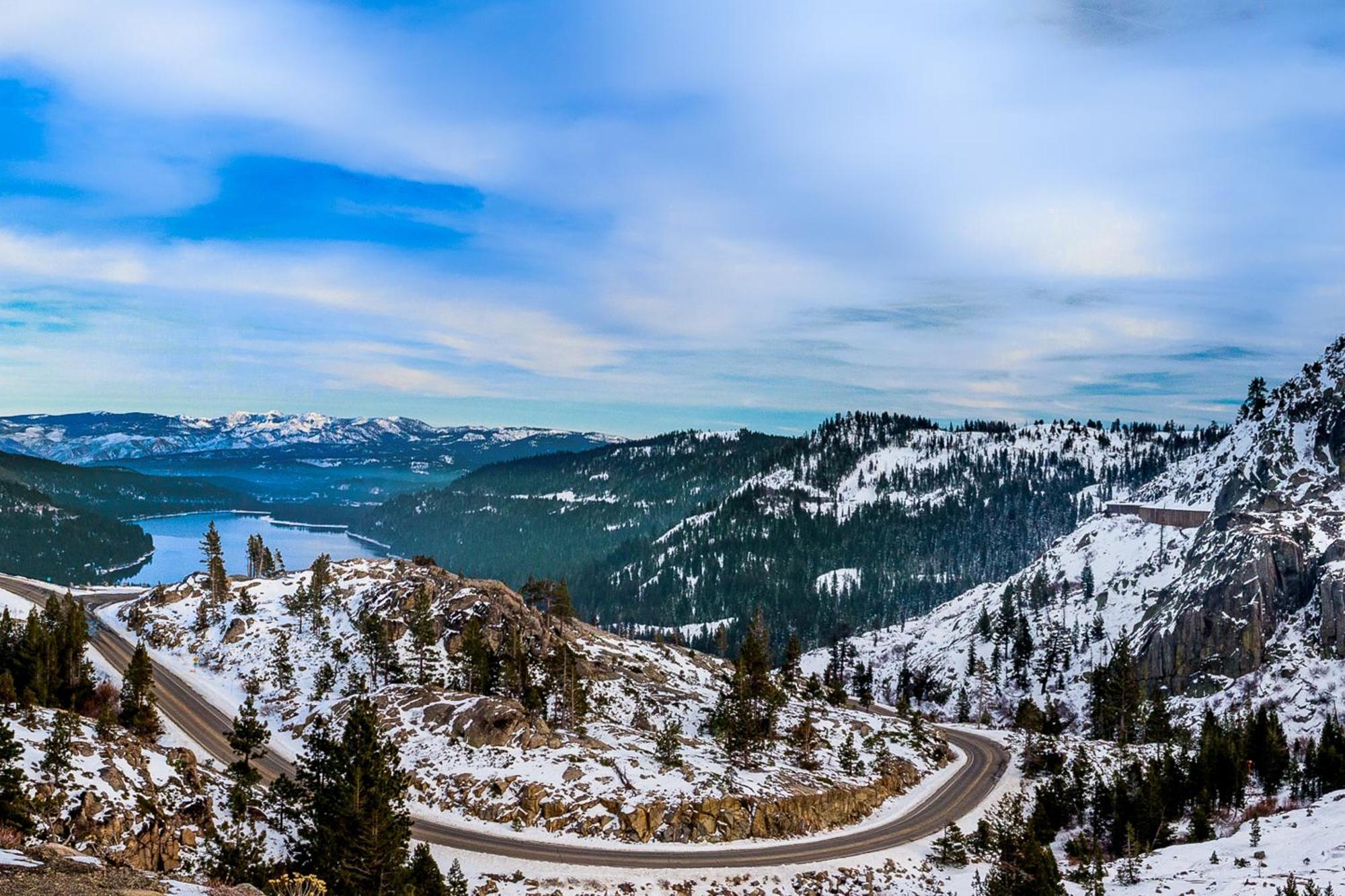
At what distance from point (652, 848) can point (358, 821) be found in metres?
27.1

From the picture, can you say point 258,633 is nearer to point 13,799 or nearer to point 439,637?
point 439,637

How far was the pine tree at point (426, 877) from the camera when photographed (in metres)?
41.0

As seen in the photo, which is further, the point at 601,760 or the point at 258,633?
the point at 258,633

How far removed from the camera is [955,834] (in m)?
65.2

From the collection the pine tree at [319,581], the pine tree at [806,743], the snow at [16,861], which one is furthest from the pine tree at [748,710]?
the pine tree at [319,581]

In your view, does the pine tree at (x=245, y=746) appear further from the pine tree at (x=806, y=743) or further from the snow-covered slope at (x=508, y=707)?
the pine tree at (x=806, y=743)

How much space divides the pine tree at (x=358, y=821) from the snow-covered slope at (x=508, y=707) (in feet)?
70.2

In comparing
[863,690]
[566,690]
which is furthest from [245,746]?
[863,690]

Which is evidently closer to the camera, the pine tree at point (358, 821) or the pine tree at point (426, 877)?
the pine tree at point (426, 877)

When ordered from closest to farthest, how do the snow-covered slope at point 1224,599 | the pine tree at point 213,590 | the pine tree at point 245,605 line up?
1. the pine tree at point 213,590
2. the pine tree at point 245,605
3. the snow-covered slope at point 1224,599

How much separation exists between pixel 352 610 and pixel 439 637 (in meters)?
17.3

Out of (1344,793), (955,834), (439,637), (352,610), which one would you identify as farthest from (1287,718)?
(352,610)

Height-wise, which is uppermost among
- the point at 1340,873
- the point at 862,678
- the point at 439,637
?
the point at 1340,873

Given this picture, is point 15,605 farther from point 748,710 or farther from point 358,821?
point 748,710
